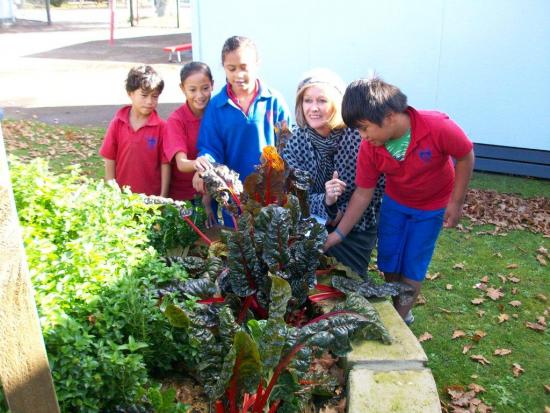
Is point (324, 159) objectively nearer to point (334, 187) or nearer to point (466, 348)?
point (334, 187)

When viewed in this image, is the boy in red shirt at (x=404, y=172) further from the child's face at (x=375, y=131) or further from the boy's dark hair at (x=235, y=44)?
the boy's dark hair at (x=235, y=44)

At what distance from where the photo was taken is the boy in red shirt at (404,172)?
3006 mm

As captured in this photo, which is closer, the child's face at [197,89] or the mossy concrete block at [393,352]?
the mossy concrete block at [393,352]

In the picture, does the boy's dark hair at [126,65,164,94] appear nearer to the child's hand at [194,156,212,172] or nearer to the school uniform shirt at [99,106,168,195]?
the school uniform shirt at [99,106,168,195]

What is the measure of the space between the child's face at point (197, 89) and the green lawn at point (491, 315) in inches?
91.5

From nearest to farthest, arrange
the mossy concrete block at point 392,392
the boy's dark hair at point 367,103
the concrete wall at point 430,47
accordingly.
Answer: the mossy concrete block at point 392,392, the boy's dark hair at point 367,103, the concrete wall at point 430,47

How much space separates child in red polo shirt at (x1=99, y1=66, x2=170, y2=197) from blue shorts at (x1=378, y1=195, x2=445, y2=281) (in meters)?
1.63

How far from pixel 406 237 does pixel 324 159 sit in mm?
750

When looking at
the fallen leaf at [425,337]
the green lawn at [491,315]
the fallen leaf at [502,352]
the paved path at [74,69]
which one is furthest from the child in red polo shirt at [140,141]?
the paved path at [74,69]

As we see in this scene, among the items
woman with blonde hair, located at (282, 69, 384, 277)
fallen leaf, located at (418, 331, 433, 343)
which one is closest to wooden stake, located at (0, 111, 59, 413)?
woman with blonde hair, located at (282, 69, 384, 277)

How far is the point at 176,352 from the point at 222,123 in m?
1.73

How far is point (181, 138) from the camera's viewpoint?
3842 millimetres

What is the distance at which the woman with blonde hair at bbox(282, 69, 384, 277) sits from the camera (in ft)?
10.7

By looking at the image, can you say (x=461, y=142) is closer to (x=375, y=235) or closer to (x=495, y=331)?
(x=375, y=235)
